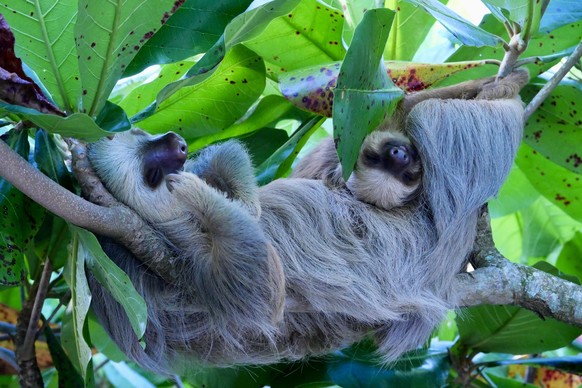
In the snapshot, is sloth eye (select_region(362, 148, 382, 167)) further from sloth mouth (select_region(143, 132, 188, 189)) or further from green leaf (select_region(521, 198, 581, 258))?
green leaf (select_region(521, 198, 581, 258))

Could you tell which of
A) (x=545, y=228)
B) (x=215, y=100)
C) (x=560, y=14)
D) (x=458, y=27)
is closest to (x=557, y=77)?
(x=560, y=14)

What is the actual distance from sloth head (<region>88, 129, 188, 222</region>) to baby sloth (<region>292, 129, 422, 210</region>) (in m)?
0.86

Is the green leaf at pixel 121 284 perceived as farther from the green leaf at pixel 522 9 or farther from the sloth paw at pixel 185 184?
the green leaf at pixel 522 9

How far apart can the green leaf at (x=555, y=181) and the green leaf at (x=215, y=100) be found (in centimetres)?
152

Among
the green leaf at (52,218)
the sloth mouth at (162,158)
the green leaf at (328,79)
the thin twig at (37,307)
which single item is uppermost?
the green leaf at (328,79)

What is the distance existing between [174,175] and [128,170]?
147mm

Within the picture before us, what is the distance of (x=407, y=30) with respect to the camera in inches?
128

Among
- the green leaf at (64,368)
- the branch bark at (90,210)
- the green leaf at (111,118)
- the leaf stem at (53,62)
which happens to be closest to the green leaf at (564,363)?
the branch bark at (90,210)

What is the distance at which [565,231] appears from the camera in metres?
4.16

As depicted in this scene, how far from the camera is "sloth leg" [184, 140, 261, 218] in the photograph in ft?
7.93

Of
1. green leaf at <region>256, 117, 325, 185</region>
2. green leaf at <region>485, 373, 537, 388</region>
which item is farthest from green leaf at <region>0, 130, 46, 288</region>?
green leaf at <region>485, 373, 537, 388</region>

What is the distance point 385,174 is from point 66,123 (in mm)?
1429

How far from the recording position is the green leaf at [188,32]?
93.8 inches

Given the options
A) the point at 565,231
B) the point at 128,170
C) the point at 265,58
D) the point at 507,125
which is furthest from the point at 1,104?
the point at 565,231
